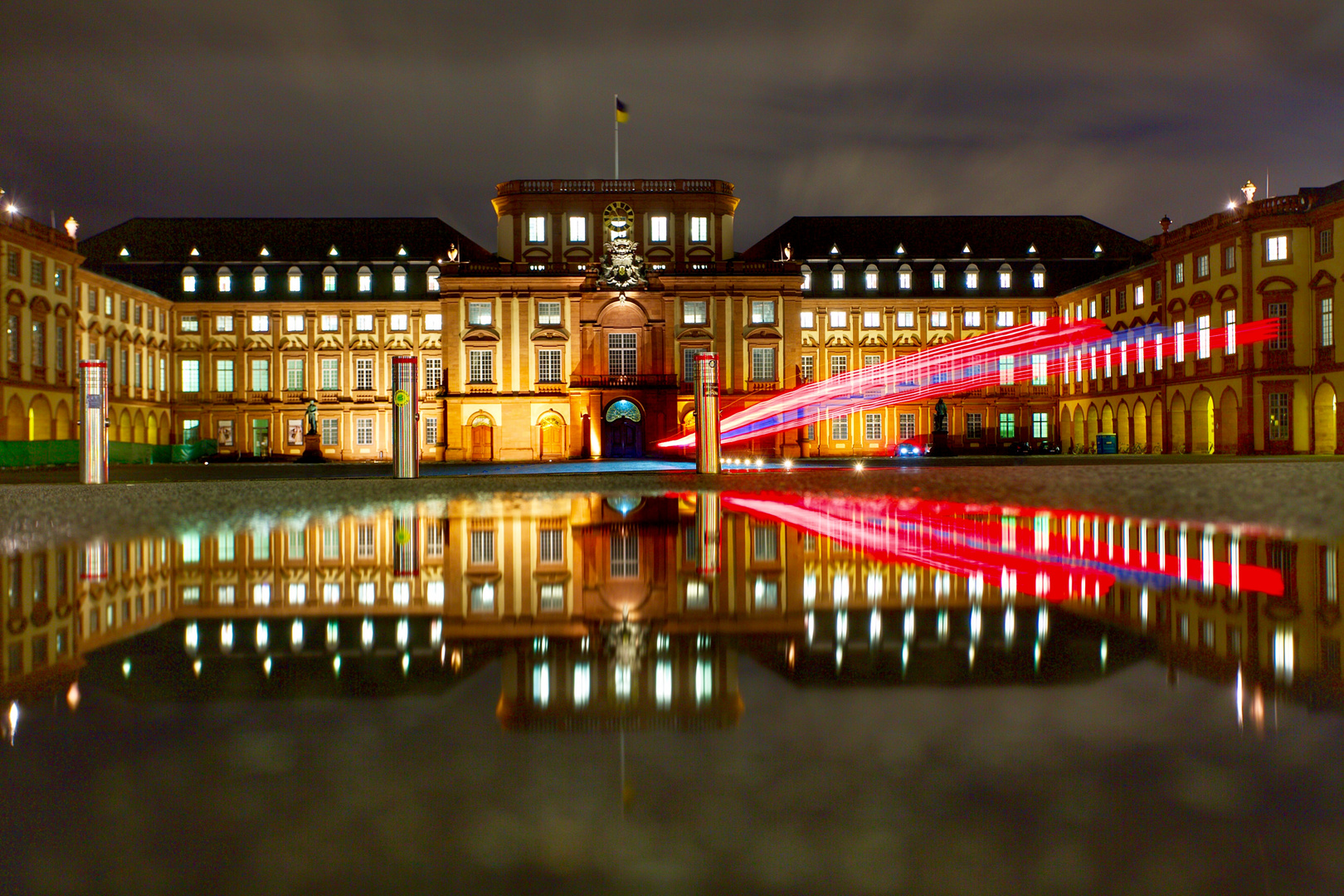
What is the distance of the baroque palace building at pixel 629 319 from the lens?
54.7 meters

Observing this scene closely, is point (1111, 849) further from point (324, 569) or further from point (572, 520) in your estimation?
point (572, 520)

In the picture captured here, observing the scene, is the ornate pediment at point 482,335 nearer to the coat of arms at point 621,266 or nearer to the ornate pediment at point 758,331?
the coat of arms at point 621,266

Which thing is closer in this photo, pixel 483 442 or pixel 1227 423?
pixel 1227 423

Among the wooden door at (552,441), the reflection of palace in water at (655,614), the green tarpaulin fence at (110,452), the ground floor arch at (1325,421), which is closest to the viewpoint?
the reflection of palace in water at (655,614)

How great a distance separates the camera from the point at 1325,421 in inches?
2057

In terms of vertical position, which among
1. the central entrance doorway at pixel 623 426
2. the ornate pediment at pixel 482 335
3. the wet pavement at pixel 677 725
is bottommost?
the wet pavement at pixel 677 725

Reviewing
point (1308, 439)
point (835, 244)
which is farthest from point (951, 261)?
point (1308, 439)

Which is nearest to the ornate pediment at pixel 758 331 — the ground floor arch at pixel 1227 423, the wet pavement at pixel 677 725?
the ground floor arch at pixel 1227 423

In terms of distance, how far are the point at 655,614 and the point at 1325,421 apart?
57550 millimetres

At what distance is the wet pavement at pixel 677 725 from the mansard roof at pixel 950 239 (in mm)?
74778

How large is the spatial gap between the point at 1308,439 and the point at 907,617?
5743cm

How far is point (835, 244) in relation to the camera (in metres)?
80.2

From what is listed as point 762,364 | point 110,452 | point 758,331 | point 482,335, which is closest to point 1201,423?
point 762,364

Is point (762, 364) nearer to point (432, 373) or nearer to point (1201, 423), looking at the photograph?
point (432, 373)
